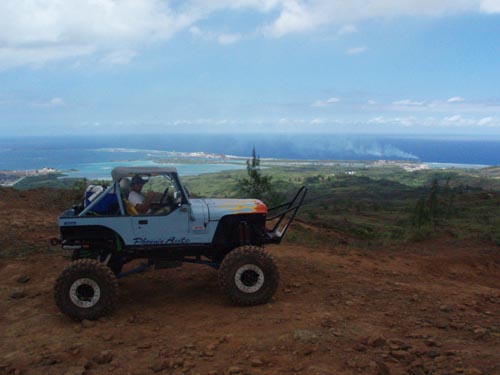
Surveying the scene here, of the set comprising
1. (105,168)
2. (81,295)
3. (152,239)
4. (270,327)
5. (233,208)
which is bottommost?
(270,327)

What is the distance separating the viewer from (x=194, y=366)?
4.48 metres

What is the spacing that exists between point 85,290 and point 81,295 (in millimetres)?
84

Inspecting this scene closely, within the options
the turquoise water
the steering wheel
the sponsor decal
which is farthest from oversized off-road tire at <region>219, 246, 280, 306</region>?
the turquoise water

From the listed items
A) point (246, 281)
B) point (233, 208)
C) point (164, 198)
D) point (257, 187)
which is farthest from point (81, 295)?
point (257, 187)

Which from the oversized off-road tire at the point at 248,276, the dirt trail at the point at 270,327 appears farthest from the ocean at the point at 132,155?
the oversized off-road tire at the point at 248,276

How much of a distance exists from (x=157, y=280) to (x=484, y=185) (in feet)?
190

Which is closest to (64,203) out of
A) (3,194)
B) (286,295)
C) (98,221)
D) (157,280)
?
(3,194)

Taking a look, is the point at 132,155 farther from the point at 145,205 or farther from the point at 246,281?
the point at 246,281

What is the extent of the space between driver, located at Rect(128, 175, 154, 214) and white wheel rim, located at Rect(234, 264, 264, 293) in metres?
1.70

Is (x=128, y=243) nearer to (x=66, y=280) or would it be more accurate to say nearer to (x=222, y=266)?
(x=66, y=280)

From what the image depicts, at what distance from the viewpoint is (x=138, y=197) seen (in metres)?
6.57

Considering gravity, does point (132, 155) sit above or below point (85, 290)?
above

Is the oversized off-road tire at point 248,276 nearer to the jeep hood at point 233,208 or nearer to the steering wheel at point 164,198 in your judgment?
the jeep hood at point 233,208

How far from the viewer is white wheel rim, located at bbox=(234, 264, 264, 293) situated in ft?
21.1
